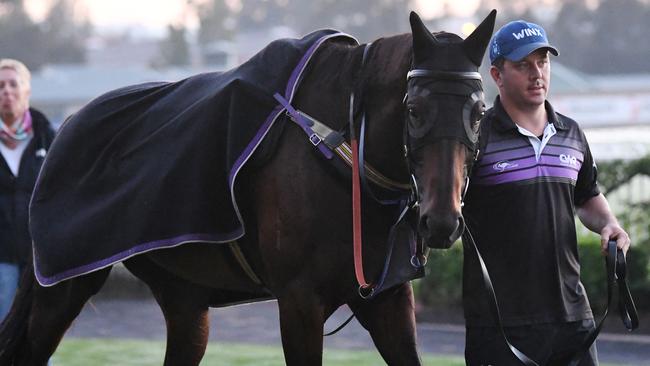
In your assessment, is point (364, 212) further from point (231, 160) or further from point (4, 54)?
point (4, 54)

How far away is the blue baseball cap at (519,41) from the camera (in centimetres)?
361

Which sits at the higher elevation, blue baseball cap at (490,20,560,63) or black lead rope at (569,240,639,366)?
blue baseball cap at (490,20,560,63)

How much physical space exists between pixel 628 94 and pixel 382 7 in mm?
25087

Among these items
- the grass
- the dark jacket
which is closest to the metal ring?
the dark jacket

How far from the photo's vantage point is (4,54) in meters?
63.5

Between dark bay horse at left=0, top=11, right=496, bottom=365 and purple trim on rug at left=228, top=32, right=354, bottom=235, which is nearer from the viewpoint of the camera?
dark bay horse at left=0, top=11, right=496, bottom=365

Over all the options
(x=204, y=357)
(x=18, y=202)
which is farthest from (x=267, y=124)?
(x=204, y=357)

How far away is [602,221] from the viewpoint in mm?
3793

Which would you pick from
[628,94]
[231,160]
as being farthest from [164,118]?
[628,94]

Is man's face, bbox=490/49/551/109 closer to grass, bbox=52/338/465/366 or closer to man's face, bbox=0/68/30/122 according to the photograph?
man's face, bbox=0/68/30/122

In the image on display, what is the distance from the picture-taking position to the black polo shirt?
3623mm

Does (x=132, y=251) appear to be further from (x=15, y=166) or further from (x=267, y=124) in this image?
(x=15, y=166)

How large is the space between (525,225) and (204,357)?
4.65 meters

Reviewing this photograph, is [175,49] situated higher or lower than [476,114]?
lower
